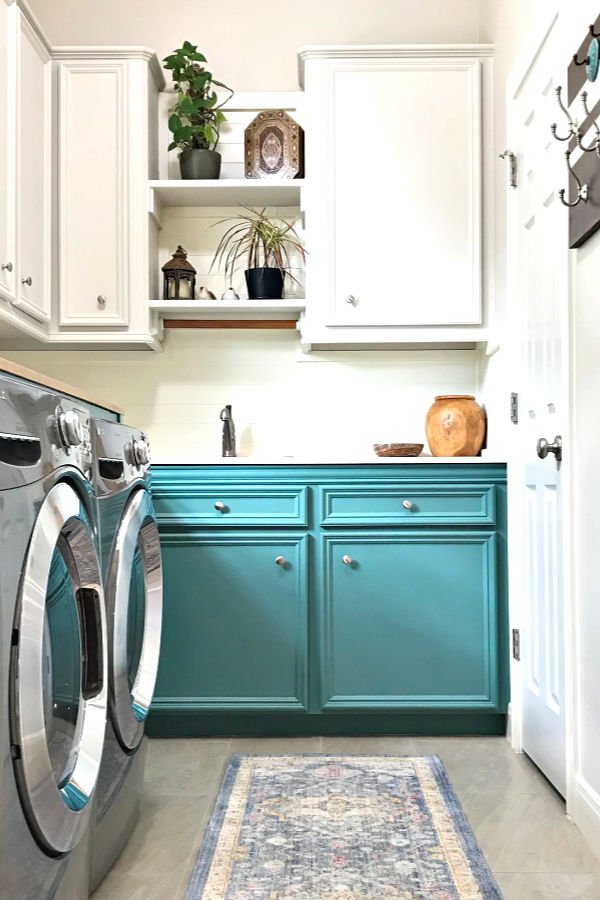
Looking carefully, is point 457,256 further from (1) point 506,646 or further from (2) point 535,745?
(2) point 535,745

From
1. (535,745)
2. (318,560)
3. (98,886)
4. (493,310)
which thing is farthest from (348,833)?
(493,310)

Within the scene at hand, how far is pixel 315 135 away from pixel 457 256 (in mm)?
676

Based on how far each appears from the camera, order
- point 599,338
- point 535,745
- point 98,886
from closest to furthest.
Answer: point 98,886 < point 599,338 < point 535,745

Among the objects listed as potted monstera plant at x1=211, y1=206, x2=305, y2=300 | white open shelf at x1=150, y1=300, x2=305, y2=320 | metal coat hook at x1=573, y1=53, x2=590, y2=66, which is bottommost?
white open shelf at x1=150, y1=300, x2=305, y2=320

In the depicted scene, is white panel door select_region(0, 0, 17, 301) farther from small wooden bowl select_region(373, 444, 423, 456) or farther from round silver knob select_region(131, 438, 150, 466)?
small wooden bowl select_region(373, 444, 423, 456)

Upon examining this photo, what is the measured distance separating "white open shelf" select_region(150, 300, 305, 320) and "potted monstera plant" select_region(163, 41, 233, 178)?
493 mm

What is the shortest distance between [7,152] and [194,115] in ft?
2.70

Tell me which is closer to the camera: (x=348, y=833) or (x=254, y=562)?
(x=348, y=833)

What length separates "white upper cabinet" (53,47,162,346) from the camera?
301 centimetres

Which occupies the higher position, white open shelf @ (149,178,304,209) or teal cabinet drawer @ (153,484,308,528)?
white open shelf @ (149,178,304,209)

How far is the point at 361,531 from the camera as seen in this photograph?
8.95 ft

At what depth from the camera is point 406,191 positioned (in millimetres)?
3021

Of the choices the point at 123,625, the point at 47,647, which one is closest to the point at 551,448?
the point at 123,625

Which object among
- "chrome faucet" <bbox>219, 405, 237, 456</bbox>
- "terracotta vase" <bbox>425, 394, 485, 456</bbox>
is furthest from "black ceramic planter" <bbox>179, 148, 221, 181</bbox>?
"terracotta vase" <bbox>425, 394, 485, 456</bbox>
